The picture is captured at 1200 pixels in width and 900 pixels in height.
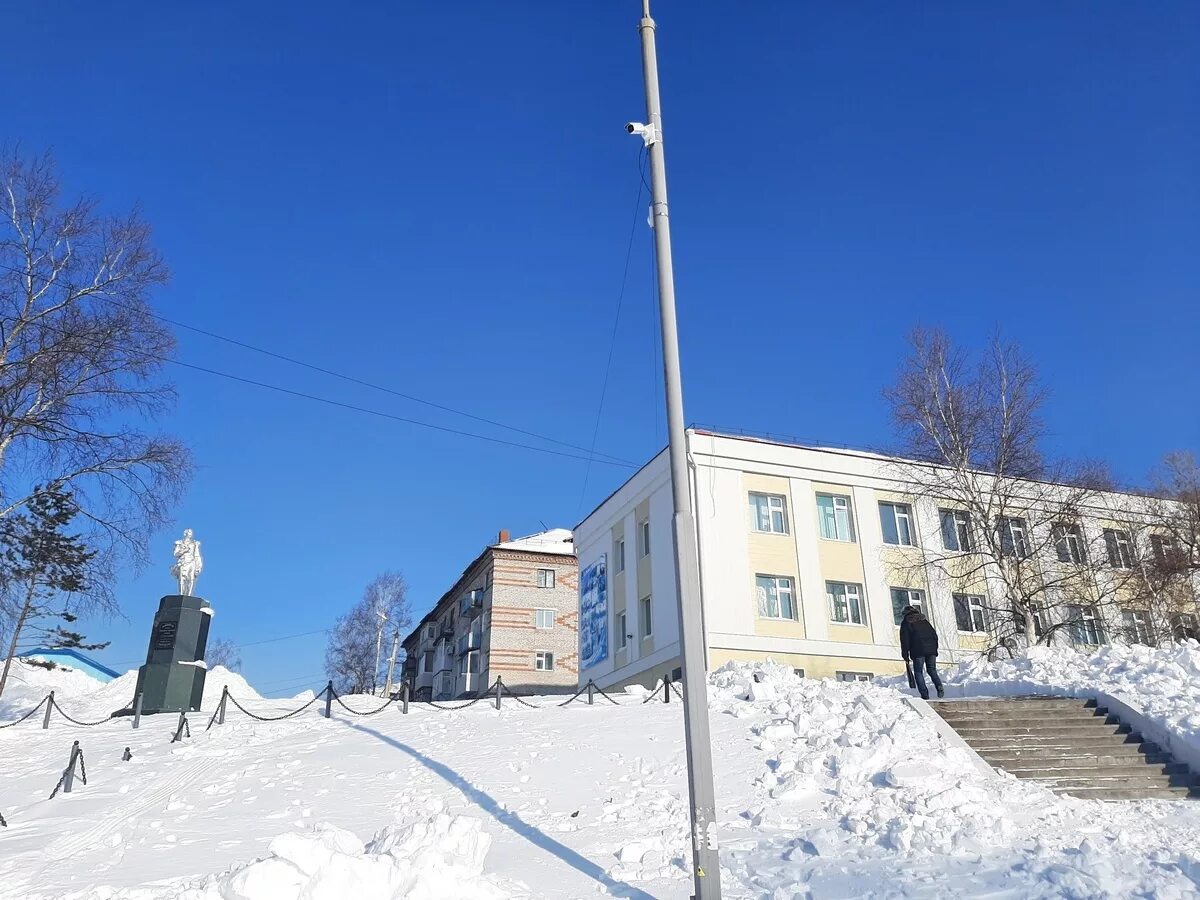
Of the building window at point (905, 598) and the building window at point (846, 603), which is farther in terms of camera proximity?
the building window at point (905, 598)

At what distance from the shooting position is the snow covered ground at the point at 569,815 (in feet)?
25.4

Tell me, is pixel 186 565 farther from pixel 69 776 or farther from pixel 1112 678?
pixel 1112 678

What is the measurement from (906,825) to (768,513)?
866 inches

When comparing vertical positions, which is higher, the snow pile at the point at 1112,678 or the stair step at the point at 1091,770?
the snow pile at the point at 1112,678

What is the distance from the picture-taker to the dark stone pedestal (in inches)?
827

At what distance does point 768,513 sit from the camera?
3089 cm

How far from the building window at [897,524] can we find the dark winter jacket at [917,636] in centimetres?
1541

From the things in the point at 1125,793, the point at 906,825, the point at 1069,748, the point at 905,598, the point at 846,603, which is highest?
the point at 905,598

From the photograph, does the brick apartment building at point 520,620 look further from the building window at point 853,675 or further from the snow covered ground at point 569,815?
the snow covered ground at point 569,815

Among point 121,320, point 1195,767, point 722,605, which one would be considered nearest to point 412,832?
point 1195,767

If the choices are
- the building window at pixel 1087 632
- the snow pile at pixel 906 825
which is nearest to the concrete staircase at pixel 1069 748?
the snow pile at pixel 906 825

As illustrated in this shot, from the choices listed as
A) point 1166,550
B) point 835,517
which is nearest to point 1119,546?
point 1166,550

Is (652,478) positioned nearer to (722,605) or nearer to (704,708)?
(722,605)

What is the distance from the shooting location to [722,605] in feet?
93.1
